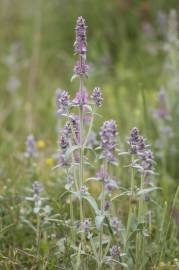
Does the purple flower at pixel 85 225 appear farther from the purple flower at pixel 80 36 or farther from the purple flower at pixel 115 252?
the purple flower at pixel 80 36

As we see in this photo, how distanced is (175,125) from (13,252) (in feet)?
5.42

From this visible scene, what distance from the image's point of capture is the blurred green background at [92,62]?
→ 12.6 feet

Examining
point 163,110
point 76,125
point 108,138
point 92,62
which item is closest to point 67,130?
point 76,125

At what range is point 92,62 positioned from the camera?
193 inches

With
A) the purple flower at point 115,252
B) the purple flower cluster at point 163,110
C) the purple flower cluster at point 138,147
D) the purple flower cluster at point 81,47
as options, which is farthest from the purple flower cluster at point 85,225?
the purple flower cluster at point 163,110

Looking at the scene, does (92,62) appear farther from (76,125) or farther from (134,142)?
(134,142)

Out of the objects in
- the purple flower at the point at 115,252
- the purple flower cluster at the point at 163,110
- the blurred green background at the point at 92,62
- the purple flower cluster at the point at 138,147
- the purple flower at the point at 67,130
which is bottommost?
the purple flower at the point at 115,252

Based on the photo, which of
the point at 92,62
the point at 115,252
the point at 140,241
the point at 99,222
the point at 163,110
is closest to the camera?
the point at 99,222

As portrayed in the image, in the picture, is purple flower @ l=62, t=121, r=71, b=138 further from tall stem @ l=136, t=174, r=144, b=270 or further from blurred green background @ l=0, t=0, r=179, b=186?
blurred green background @ l=0, t=0, r=179, b=186

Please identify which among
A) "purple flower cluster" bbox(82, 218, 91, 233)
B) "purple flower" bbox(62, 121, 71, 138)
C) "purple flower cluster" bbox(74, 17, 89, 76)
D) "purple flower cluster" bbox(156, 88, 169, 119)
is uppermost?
"purple flower cluster" bbox(156, 88, 169, 119)

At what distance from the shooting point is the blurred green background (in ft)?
12.6

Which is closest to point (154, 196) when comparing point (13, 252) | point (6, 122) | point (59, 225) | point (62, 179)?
point (62, 179)

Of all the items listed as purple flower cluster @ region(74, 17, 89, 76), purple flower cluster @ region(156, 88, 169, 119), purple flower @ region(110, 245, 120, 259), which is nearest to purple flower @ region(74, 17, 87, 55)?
purple flower cluster @ region(74, 17, 89, 76)

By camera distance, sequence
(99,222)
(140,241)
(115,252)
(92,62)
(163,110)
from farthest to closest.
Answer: (92,62) → (163,110) → (140,241) → (115,252) → (99,222)
